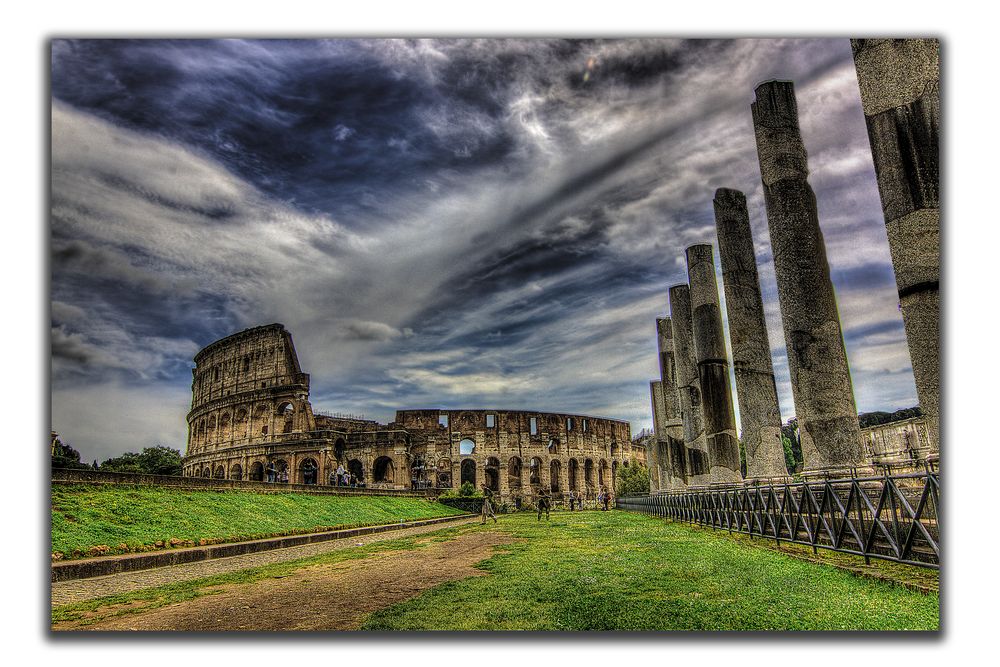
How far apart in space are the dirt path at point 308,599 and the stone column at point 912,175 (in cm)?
431

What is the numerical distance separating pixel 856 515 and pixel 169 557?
7.62 metres

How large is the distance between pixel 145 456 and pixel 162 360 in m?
36.0

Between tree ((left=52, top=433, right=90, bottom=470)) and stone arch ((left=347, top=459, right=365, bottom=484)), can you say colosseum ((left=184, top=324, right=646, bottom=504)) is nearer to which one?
stone arch ((left=347, top=459, right=365, bottom=484))

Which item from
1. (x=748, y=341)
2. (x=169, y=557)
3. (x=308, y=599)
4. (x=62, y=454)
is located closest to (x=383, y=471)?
(x=748, y=341)

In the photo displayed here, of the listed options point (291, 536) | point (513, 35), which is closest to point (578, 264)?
point (513, 35)

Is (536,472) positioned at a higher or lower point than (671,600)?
lower

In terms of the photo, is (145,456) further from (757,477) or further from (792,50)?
(792,50)

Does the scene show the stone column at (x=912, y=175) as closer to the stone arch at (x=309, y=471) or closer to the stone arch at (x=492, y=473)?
the stone arch at (x=309, y=471)

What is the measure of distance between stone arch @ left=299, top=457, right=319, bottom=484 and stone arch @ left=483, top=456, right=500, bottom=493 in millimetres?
13167

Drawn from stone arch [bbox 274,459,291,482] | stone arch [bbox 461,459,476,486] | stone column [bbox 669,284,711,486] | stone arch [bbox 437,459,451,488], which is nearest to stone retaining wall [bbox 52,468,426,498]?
stone column [bbox 669,284,711,486]

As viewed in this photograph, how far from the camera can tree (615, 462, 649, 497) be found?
125 feet

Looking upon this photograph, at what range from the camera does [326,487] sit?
18594 mm

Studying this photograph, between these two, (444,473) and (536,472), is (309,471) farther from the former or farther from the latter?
(536,472)

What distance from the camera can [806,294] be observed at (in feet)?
25.1
